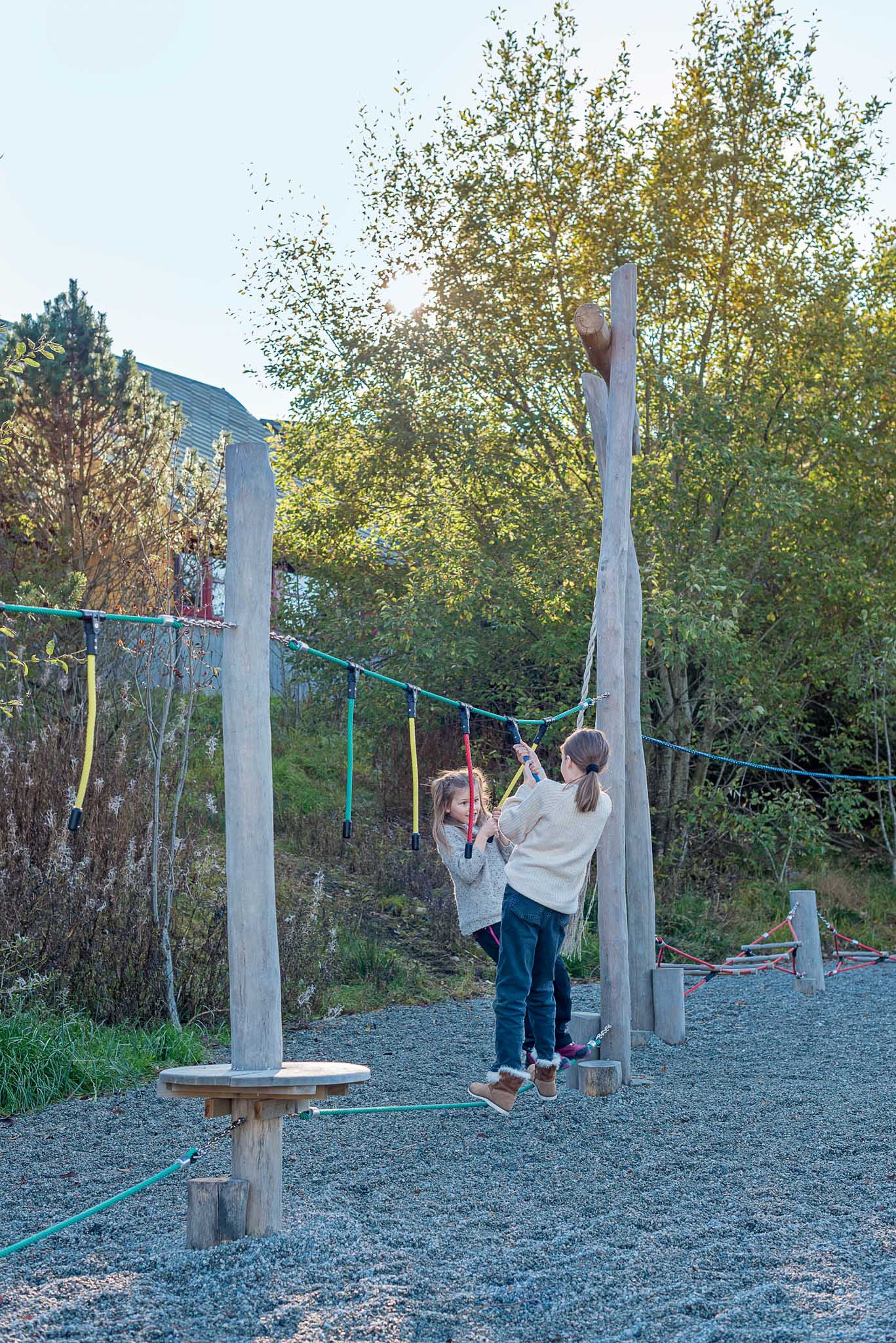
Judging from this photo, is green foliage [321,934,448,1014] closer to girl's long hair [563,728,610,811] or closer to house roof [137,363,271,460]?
girl's long hair [563,728,610,811]

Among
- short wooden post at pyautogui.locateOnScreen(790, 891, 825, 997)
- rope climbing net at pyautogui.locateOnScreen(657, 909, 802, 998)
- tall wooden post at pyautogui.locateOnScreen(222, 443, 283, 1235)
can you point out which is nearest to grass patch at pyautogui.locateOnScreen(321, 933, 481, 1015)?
rope climbing net at pyautogui.locateOnScreen(657, 909, 802, 998)

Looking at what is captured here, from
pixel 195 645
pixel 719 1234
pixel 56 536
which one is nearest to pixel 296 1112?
pixel 719 1234

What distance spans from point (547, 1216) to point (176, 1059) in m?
2.78

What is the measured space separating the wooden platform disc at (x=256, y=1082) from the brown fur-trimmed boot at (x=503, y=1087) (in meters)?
1.28

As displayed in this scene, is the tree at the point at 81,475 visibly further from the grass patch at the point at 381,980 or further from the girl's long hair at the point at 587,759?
the girl's long hair at the point at 587,759

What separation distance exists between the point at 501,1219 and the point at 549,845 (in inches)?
54.8

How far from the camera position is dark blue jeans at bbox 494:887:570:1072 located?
4.67m

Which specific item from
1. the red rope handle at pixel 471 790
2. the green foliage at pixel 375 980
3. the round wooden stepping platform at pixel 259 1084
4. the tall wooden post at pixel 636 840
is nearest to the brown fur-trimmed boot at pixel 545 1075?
the red rope handle at pixel 471 790

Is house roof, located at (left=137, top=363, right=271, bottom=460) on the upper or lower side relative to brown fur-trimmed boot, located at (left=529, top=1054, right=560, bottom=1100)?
upper

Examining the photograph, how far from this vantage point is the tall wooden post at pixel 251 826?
3422 mm

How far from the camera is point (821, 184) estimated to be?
37.3 ft

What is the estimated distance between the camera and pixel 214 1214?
3352mm

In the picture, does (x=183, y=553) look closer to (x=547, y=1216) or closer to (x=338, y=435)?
(x=338, y=435)

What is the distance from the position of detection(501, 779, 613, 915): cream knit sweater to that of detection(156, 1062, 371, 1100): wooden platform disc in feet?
4.77
